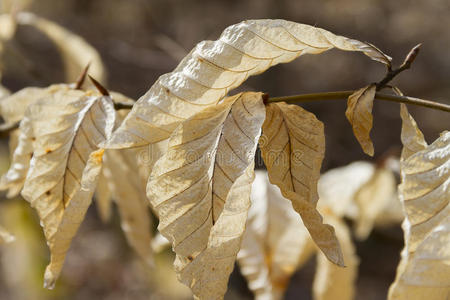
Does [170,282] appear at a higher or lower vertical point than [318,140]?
lower

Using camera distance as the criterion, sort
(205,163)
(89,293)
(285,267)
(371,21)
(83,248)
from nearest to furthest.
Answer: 1. (205,163)
2. (285,267)
3. (89,293)
4. (83,248)
5. (371,21)

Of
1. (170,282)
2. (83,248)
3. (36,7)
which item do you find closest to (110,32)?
(36,7)

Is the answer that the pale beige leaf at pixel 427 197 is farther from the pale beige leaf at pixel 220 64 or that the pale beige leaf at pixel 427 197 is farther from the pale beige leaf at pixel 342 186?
the pale beige leaf at pixel 342 186

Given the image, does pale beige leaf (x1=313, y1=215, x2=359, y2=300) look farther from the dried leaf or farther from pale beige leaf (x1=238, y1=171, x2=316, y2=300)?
the dried leaf

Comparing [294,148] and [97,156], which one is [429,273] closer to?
[294,148]

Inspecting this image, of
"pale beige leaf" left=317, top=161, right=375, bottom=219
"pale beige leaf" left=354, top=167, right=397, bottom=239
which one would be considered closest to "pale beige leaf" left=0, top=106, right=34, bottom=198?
"pale beige leaf" left=317, top=161, right=375, bottom=219

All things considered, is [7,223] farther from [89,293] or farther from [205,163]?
[89,293]

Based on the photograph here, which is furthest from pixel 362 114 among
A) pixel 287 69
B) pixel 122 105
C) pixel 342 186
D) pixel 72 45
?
pixel 287 69
